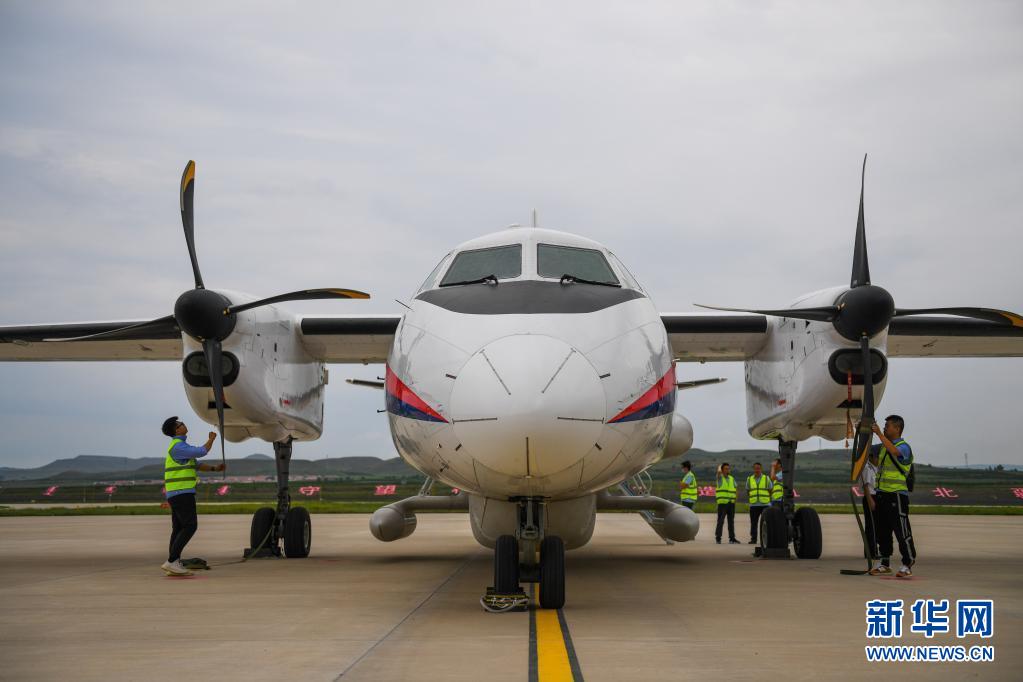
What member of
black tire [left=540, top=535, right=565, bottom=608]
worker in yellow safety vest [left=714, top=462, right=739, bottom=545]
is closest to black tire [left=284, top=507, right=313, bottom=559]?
black tire [left=540, top=535, right=565, bottom=608]

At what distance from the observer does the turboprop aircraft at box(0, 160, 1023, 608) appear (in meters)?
6.24

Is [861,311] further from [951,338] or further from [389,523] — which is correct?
[389,523]

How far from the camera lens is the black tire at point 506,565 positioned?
684 centimetres

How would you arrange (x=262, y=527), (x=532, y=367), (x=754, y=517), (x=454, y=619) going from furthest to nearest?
(x=754, y=517), (x=262, y=527), (x=454, y=619), (x=532, y=367)

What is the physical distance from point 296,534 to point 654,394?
7237 mm

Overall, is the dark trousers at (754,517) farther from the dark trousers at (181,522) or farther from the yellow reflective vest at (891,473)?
the dark trousers at (181,522)

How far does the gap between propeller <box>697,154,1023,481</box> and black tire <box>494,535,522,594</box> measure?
423cm

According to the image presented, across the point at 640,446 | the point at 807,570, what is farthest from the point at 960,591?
the point at 640,446

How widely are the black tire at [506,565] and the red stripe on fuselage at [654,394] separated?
52.4 inches

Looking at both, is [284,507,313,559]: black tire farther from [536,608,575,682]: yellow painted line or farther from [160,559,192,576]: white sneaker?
[536,608,575,682]: yellow painted line

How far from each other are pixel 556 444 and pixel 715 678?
6.52 feet

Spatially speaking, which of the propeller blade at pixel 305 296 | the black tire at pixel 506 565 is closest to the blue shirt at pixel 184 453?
the propeller blade at pixel 305 296

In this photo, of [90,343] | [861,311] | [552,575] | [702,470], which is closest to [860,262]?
[861,311]

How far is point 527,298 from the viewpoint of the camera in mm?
6996
